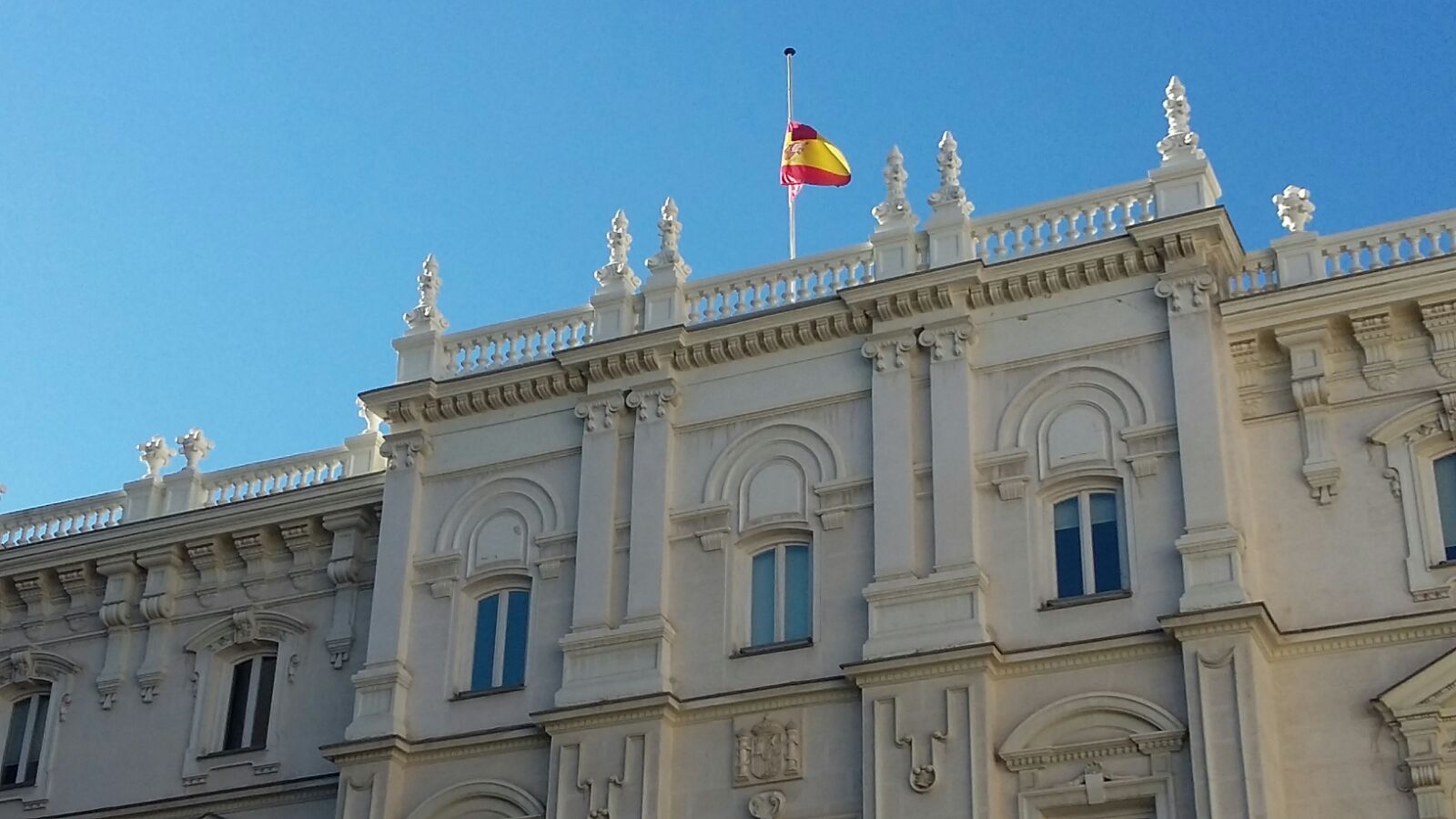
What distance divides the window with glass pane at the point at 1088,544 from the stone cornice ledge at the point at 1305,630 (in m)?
1.47

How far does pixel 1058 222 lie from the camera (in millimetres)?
30172

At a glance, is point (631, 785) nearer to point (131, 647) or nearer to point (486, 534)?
point (486, 534)

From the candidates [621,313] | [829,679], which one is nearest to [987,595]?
[829,679]

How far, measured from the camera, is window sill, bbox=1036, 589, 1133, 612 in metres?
27.3

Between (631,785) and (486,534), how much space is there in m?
5.16

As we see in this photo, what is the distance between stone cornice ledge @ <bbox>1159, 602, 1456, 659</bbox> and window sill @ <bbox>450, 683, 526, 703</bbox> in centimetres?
927

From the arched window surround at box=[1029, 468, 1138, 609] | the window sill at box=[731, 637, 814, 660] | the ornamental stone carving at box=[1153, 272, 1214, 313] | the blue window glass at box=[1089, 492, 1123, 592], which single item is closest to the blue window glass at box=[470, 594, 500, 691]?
the window sill at box=[731, 637, 814, 660]

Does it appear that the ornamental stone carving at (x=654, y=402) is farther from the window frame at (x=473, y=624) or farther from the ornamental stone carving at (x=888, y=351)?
the ornamental stone carving at (x=888, y=351)

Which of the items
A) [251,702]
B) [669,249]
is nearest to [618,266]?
[669,249]

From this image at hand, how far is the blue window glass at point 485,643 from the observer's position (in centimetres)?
3106

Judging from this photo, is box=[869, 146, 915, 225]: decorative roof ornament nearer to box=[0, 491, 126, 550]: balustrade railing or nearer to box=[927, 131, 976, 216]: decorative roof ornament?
box=[927, 131, 976, 216]: decorative roof ornament

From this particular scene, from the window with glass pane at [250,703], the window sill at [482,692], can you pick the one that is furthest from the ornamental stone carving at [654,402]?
the window with glass pane at [250,703]

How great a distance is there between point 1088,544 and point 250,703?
13.7m

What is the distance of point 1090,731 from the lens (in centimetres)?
2655
